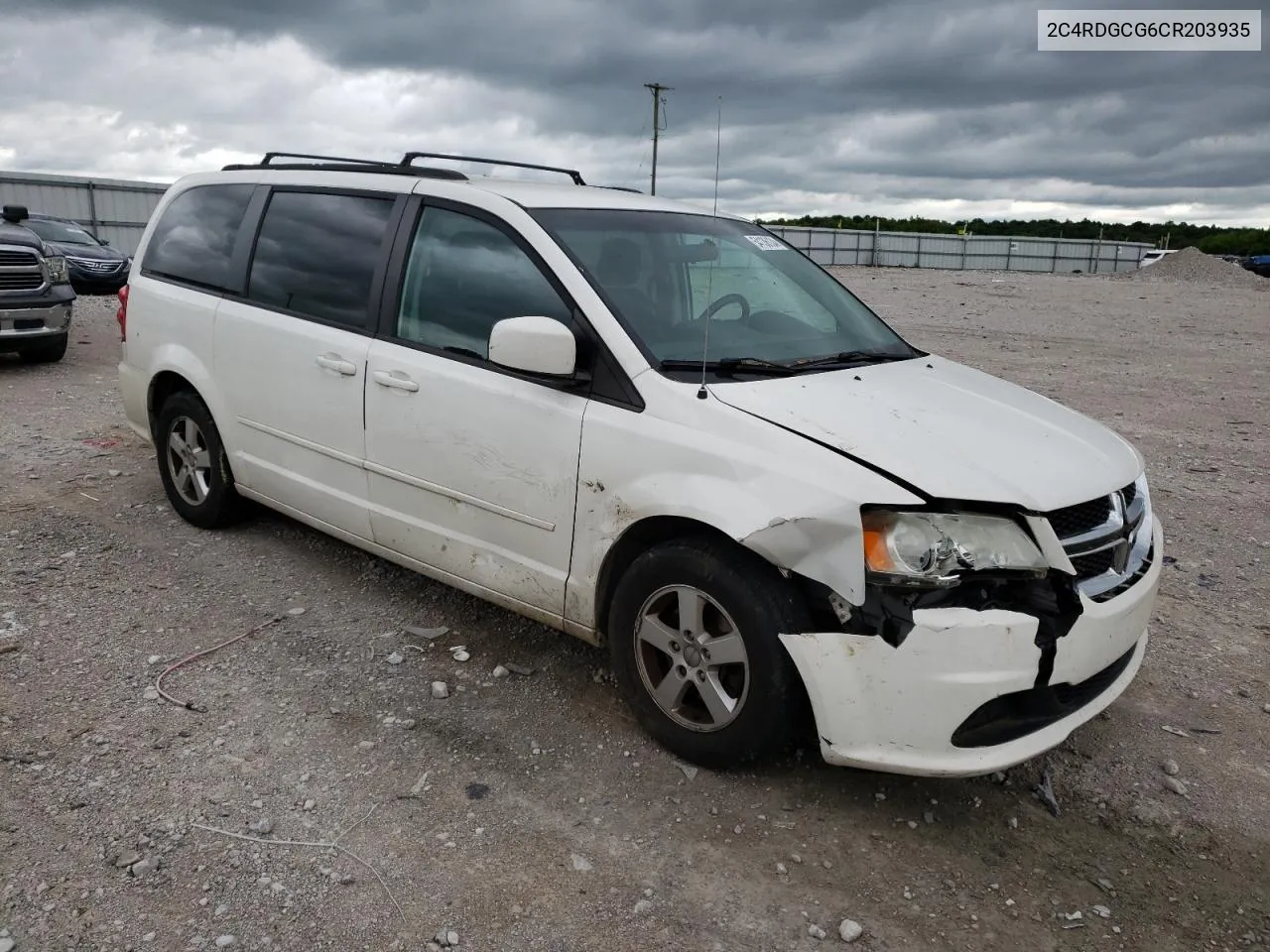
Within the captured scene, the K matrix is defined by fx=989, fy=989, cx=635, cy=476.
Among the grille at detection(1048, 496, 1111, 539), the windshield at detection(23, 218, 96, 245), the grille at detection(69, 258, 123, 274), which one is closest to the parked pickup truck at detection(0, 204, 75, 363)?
the grille at detection(69, 258, 123, 274)

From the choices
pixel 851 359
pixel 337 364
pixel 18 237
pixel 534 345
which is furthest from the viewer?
pixel 18 237

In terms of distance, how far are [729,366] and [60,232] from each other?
61.2 feet

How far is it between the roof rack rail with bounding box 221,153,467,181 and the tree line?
42110 mm

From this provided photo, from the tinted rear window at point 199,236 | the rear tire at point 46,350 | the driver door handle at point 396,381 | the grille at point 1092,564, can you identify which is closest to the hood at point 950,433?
the grille at point 1092,564

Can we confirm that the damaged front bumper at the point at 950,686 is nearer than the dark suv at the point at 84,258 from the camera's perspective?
Yes

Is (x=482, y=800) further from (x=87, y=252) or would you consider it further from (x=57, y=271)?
(x=87, y=252)

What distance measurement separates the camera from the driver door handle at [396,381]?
3.75 m

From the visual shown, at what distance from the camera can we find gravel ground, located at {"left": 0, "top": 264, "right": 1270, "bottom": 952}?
8.34 feet

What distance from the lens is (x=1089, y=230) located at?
65625mm

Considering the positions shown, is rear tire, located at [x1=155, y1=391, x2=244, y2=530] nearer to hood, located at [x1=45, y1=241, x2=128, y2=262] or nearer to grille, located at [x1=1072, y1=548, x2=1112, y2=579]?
grille, located at [x1=1072, y1=548, x2=1112, y2=579]

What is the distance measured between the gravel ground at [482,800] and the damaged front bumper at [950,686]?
0.34 m

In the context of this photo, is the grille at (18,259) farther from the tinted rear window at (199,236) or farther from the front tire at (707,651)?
the front tire at (707,651)

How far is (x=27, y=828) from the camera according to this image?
277 centimetres

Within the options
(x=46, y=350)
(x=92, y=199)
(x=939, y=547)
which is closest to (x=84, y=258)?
(x=46, y=350)
